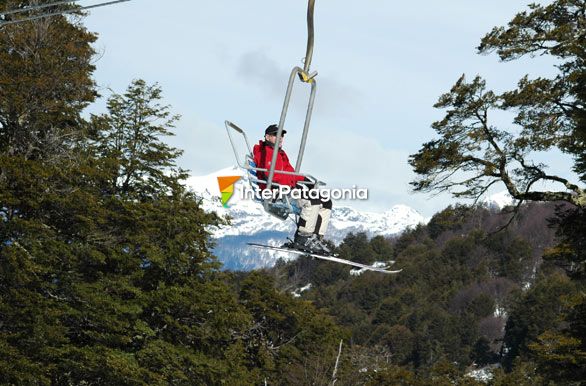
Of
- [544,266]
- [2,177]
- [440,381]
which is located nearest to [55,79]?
[2,177]

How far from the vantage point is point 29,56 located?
Result: 41.0 m

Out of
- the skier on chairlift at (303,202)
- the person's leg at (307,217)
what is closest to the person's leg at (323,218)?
the skier on chairlift at (303,202)

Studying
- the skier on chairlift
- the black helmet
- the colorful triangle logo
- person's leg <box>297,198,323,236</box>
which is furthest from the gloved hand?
the colorful triangle logo

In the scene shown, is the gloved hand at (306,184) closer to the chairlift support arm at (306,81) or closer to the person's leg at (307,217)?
the person's leg at (307,217)

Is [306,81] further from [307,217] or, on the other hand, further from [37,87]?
[37,87]

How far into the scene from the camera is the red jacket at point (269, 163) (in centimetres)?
1430

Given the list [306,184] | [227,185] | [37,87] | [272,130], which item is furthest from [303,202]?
[37,87]

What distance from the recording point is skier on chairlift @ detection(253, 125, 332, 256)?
1441cm

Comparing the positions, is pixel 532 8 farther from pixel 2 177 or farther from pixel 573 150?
pixel 2 177

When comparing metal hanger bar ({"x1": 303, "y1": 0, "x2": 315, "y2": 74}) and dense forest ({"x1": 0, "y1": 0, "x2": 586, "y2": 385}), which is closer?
metal hanger bar ({"x1": 303, "y1": 0, "x2": 315, "y2": 74})

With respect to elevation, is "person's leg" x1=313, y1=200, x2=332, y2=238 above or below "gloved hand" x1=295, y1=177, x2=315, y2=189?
below

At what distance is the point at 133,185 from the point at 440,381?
1188 inches

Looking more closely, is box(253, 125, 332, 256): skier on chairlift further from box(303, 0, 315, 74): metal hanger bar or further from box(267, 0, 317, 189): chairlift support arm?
box(303, 0, 315, 74): metal hanger bar

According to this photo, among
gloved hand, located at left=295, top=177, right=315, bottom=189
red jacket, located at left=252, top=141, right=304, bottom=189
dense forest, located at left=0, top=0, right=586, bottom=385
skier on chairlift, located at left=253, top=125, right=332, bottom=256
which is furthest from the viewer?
dense forest, located at left=0, top=0, right=586, bottom=385
